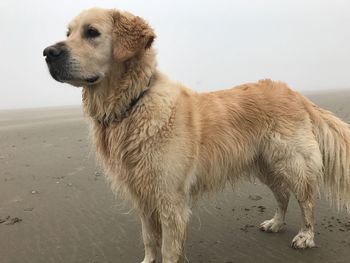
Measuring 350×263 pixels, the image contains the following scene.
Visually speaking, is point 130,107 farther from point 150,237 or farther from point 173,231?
point 150,237

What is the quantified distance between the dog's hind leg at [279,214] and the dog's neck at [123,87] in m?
1.97

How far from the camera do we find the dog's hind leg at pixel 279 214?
4.46 m

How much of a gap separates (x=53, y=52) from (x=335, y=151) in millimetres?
3120

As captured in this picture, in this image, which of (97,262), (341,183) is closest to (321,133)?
(341,183)

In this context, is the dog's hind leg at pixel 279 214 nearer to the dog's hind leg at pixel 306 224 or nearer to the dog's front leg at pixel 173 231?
the dog's hind leg at pixel 306 224

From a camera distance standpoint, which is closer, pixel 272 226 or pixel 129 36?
pixel 129 36

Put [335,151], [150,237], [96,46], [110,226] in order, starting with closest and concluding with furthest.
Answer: [96,46], [150,237], [335,151], [110,226]

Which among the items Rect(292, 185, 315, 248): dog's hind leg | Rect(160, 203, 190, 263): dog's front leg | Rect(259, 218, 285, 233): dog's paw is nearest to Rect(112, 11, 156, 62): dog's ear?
Rect(160, 203, 190, 263): dog's front leg

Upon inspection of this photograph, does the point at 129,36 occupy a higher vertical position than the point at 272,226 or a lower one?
higher

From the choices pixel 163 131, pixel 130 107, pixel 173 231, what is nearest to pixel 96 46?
pixel 130 107

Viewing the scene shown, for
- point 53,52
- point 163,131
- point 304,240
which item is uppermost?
point 53,52

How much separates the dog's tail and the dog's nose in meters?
2.78

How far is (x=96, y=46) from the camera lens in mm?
3471

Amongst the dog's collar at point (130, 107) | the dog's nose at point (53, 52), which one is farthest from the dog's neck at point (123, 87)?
the dog's nose at point (53, 52)
